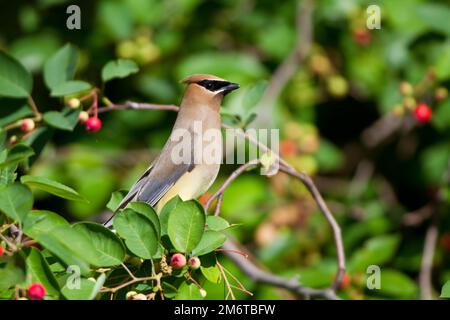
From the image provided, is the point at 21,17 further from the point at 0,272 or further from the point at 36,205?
the point at 0,272

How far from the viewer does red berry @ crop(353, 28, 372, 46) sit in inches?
191

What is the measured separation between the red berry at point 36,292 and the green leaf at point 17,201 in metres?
0.18

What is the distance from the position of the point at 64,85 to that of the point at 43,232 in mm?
849

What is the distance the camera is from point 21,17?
5254 mm

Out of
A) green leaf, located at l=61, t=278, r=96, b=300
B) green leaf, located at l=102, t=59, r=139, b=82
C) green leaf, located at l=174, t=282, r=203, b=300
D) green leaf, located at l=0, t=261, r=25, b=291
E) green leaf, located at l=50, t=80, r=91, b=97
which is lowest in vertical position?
green leaf, located at l=174, t=282, r=203, b=300

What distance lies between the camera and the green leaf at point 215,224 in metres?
2.45

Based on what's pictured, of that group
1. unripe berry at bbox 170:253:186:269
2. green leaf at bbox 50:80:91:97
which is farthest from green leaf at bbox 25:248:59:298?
green leaf at bbox 50:80:91:97

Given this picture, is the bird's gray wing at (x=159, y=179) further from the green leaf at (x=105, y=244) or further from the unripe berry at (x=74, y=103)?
the green leaf at (x=105, y=244)

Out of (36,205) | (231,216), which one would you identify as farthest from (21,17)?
(231,216)

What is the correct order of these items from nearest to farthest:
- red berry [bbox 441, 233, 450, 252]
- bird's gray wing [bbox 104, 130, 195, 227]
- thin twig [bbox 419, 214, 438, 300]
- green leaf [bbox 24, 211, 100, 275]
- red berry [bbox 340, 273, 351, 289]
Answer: green leaf [bbox 24, 211, 100, 275] < bird's gray wing [bbox 104, 130, 195, 227] < red berry [bbox 340, 273, 351, 289] < thin twig [bbox 419, 214, 438, 300] < red berry [bbox 441, 233, 450, 252]

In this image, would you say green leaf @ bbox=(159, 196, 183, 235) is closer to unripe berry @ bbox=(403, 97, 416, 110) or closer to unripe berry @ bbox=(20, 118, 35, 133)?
unripe berry @ bbox=(20, 118, 35, 133)

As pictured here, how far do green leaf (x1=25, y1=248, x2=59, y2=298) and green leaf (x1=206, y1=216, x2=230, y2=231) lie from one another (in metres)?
0.50

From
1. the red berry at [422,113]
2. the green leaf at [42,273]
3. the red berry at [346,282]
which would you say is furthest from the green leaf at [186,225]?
the red berry at [422,113]

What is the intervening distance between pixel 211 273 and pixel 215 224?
14cm
